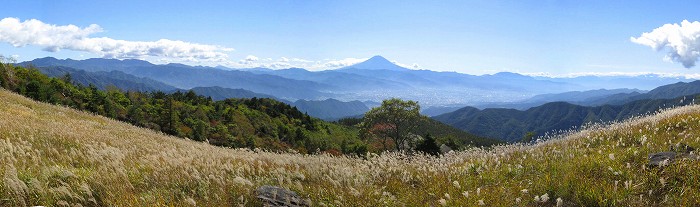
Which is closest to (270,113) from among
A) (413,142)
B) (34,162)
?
(413,142)

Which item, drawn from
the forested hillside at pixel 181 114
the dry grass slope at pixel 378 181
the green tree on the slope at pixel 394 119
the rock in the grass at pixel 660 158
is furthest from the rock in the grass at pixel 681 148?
the green tree on the slope at pixel 394 119

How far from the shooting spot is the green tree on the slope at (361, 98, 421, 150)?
68625mm

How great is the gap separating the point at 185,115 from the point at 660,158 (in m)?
88.1

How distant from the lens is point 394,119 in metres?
69.2

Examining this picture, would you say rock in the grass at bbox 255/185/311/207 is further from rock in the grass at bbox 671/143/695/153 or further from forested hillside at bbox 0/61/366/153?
forested hillside at bbox 0/61/366/153

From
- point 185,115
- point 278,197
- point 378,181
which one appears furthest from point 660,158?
point 185,115

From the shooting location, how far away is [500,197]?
5594mm

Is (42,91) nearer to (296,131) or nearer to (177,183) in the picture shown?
(296,131)

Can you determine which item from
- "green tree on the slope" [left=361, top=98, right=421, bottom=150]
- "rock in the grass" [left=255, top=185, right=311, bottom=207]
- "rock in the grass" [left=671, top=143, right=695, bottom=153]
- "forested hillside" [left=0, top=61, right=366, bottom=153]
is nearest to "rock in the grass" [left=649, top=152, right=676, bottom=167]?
"rock in the grass" [left=671, top=143, right=695, bottom=153]

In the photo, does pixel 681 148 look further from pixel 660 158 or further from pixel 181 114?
pixel 181 114

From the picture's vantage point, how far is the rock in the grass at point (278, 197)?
18.2ft

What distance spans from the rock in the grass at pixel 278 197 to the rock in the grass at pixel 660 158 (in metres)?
5.02

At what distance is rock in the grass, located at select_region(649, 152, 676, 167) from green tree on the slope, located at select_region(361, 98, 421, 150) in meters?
61.7

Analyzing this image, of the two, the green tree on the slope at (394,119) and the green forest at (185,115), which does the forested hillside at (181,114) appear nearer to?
the green forest at (185,115)
